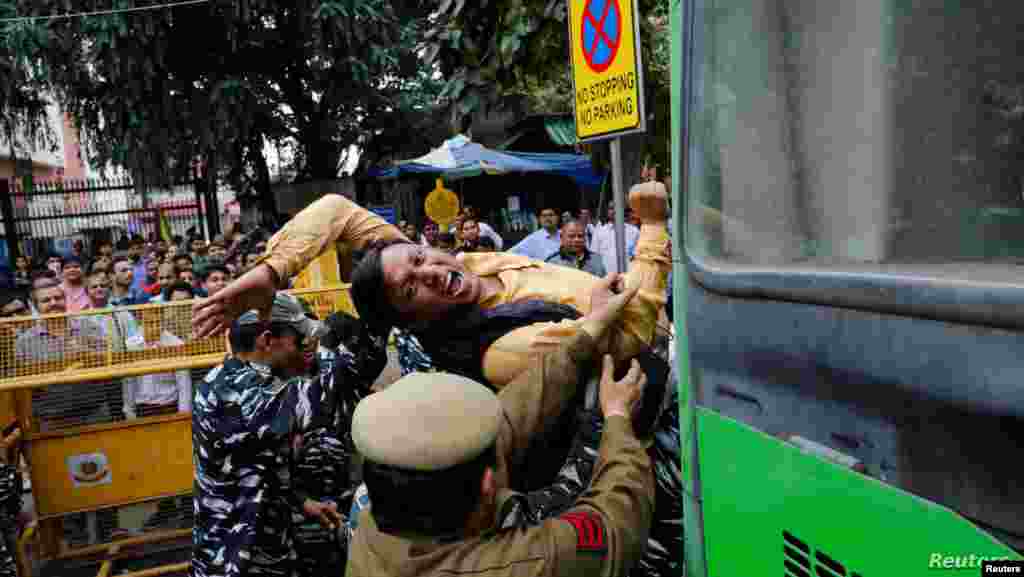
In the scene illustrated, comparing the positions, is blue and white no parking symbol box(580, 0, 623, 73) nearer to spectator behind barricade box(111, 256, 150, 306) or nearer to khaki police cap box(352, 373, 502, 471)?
khaki police cap box(352, 373, 502, 471)

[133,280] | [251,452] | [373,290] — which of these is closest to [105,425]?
[251,452]

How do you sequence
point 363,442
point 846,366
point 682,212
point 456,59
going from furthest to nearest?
1. point 456,59
2. point 682,212
3. point 363,442
4. point 846,366

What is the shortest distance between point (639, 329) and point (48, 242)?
18942 mm

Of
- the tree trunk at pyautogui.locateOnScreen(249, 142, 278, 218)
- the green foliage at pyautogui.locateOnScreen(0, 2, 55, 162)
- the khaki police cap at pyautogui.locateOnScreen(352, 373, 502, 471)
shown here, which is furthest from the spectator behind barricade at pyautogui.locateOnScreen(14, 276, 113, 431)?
the tree trunk at pyautogui.locateOnScreen(249, 142, 278, 218)

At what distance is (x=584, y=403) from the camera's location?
192cm

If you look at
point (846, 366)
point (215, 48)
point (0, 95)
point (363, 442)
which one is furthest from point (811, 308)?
point (0, 95)

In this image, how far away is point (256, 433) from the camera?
107 inches

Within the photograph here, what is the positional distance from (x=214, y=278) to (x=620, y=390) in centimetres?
486

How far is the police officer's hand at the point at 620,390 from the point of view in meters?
1.71

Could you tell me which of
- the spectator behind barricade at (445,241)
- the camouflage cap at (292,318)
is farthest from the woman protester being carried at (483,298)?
the spectator behind barricade at (445,241)

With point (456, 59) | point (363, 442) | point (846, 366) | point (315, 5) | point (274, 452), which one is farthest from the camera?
point (315, 5)

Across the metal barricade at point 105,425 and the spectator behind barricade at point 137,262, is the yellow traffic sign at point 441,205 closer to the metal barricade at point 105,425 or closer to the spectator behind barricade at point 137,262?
the spectator behind barricade at point 137,262

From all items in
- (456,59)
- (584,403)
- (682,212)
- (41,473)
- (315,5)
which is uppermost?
(315,5)

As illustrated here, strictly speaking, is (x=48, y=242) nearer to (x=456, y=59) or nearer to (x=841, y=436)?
(x=456, y=59)
